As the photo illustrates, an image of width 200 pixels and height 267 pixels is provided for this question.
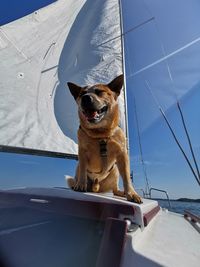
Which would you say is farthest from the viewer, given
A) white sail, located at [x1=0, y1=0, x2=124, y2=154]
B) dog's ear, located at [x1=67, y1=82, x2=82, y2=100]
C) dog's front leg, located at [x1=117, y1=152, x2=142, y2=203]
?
white sail, located at [x1=0, y1=0, x2=124, y2=154]

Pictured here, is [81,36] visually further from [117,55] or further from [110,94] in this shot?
[110,94]

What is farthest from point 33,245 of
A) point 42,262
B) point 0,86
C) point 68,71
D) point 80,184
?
point 68,71

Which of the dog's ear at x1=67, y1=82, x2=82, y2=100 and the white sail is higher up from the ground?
the white sail

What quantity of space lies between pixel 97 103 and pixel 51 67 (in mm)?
3318

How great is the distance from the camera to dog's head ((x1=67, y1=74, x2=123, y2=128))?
6.23ft

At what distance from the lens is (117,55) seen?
5270 mm

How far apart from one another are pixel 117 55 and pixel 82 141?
363 centimetres

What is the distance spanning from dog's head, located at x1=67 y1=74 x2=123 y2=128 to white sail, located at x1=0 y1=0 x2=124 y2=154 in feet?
5.88

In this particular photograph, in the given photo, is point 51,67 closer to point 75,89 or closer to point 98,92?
point 75,89

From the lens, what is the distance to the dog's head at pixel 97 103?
1898mm

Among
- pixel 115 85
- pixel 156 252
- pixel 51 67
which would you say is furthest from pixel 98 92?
pixel 51 67

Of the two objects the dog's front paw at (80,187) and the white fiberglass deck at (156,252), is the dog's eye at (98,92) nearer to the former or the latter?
the dog's front paw at (80,187)

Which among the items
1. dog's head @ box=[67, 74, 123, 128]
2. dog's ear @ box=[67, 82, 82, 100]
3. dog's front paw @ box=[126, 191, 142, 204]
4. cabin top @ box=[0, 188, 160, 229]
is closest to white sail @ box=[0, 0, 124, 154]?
dog's ear @ box=[67, 82, 82, 100]

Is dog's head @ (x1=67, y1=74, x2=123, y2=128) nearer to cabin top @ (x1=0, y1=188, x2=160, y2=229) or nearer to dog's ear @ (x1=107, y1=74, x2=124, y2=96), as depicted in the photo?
dog's ear @ (x1=107, y1=74, x2=124, y2=96)
